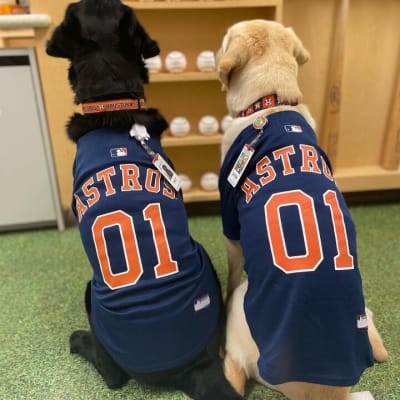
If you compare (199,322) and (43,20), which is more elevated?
(43,20)

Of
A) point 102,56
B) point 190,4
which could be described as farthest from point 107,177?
point 190,4

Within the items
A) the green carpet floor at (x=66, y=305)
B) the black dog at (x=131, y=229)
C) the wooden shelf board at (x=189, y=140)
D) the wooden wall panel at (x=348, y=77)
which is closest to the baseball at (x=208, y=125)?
the wooden shelf board at (x=189, y=140)

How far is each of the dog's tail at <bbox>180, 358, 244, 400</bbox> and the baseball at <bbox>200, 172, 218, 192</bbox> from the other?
1031 millimetres

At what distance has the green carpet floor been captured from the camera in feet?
3.64

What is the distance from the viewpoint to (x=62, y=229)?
1919 mm

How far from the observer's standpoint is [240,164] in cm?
103

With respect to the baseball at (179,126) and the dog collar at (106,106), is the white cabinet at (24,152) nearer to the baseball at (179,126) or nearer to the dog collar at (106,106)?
the baseball at (179,126)

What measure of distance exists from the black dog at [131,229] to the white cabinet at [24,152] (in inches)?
26.1

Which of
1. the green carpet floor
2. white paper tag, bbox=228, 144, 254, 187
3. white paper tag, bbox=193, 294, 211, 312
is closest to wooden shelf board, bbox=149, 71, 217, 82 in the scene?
the green carpet floor

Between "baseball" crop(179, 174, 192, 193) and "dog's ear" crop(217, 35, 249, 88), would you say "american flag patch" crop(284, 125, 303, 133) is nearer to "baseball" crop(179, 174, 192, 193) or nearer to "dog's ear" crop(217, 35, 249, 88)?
"dog's ear" crop(217, 35, 249, 88)

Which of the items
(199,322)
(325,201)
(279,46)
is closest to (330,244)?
(325,201)

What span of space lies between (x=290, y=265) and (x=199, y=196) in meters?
1.11

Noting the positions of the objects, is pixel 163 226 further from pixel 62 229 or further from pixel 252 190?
pixel 62 229

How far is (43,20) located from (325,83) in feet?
4.14
